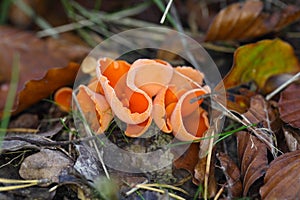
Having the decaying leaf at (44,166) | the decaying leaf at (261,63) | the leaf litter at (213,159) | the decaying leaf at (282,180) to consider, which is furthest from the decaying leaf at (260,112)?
the decaying leaf at (44,166)

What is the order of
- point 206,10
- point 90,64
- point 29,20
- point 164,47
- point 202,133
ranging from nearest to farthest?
1. point 202,133
2. point 90,64
3. point 164,47
4. point 206,10
5. point 29,20

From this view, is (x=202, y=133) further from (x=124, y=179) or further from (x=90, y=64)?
(x=90, y=64)

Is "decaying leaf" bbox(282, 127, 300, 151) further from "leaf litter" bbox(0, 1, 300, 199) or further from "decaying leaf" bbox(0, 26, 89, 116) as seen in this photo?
"decaying leaf" bbox(0, 26, 89, 116)

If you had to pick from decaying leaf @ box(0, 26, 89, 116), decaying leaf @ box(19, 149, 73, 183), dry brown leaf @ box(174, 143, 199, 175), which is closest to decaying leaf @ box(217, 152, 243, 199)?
dry brown leaf @ box(174, 143, 199, 175)

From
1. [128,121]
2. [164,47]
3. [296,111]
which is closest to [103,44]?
[164,47]

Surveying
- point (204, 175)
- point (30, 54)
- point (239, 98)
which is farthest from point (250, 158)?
point (30, 54)

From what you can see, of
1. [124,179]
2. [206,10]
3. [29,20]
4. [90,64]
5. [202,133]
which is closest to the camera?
[124,179]
